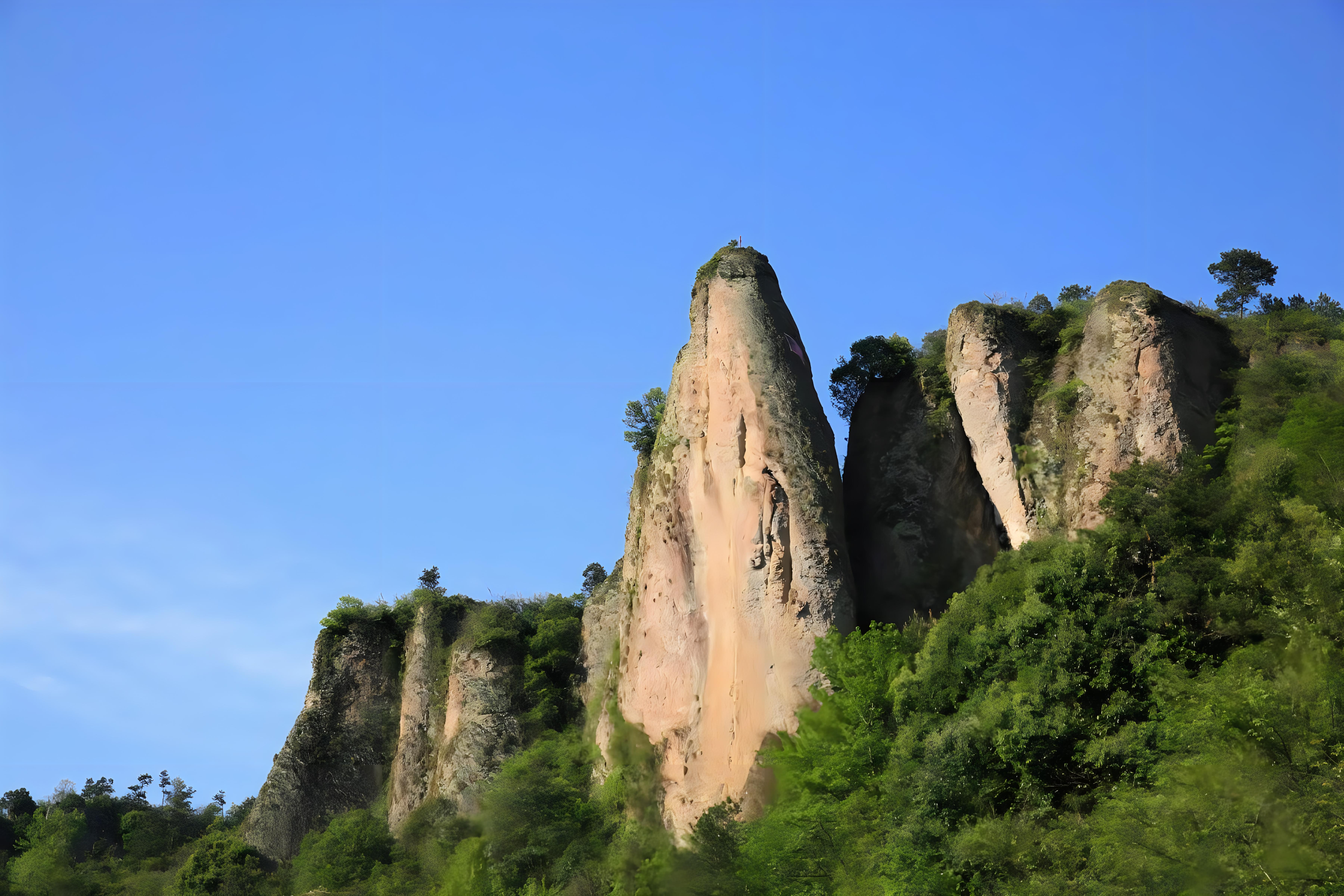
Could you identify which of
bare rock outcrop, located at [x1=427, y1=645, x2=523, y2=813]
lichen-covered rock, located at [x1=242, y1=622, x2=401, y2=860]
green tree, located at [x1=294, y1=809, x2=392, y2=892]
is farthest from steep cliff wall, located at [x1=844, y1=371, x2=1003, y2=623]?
lichen-covered rock, located at [x1=242, y1=622, x2=401, y2=860]

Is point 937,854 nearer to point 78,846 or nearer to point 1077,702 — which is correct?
point 1077,702

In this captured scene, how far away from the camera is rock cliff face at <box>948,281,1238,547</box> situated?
127 feet

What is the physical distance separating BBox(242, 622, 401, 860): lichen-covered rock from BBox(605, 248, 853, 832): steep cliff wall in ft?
54.0

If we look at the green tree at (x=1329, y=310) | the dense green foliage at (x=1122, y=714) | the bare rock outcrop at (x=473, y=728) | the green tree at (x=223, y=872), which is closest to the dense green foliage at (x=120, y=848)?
the green tree at (x=223, y=872)

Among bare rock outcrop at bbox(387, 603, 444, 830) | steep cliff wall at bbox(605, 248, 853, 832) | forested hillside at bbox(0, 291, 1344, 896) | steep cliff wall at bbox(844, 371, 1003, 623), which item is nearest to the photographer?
forested hillside at bbox(0, 291, 1344, 896)

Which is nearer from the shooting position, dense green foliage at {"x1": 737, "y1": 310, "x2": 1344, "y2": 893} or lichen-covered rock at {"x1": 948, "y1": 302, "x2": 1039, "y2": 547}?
dense green foliage at {"x1": 737, "y1": 310, "x2": 1344, "y2": 893}

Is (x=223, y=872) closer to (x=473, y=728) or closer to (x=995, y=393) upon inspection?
(x=473, y=728)

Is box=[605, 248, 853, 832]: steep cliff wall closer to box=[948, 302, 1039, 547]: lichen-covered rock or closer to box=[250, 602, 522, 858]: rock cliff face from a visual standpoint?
box=[948, 302, 1039, 547]: lichen-covered rock

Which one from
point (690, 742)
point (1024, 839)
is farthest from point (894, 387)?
point (1024, 839)

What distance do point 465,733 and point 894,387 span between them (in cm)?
2182

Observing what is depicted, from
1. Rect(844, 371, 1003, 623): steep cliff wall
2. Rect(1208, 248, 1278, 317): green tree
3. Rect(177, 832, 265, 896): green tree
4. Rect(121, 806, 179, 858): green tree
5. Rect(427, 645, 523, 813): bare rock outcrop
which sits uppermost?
Rect(1208, 248, 1278, 317): green tree

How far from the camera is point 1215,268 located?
53938mm

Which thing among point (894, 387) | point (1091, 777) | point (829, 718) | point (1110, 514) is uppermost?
point (894, 387)

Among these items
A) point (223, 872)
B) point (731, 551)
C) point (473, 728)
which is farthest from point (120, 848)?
point (731, 551)
